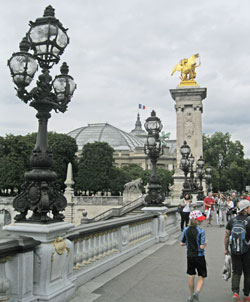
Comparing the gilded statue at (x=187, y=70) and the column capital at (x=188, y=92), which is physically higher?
the gilded statue at (x=187, y=70)

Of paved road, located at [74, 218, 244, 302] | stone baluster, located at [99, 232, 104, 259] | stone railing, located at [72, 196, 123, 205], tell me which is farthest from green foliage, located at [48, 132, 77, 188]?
stone baluster, located at [99, 232, 104, 259]

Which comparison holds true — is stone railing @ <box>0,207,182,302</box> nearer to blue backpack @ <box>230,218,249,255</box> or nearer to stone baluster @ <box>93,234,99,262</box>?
stone baluster @ <box>93,234,99,262</box>

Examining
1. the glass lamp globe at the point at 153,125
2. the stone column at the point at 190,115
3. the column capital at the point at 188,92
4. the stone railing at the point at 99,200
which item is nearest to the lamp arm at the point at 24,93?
the glass lamp globe at the point at 153,125

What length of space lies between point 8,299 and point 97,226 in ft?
10.8

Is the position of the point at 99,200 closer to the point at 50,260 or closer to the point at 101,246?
the point at 101,246

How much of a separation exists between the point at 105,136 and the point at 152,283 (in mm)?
163867

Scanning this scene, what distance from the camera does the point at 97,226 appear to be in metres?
7.90

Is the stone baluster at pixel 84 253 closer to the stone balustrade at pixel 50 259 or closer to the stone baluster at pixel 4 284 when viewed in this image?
the stone balustrade at pixel 50 259

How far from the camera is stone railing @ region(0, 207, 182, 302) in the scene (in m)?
5.03

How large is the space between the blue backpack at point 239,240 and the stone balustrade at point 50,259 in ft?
9.16

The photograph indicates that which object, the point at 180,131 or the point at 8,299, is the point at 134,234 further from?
the point at 180,131

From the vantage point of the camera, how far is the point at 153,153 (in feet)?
48.4

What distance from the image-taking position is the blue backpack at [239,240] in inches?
245

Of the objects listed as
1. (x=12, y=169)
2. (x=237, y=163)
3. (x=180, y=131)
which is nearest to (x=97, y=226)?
(x=180, y=131)
